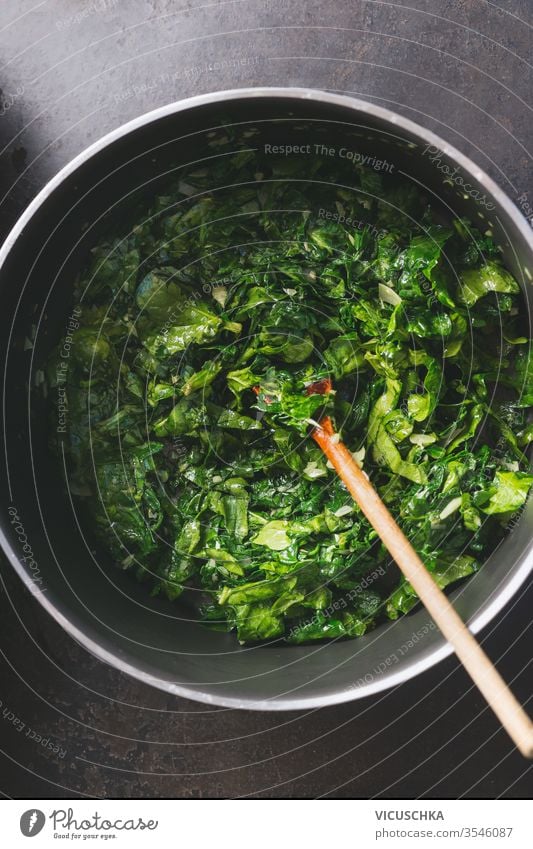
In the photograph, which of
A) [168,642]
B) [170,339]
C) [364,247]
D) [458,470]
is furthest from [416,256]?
[168,642]

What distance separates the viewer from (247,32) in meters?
1.71

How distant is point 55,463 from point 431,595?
3.10 ft

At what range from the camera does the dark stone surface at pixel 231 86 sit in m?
1.70

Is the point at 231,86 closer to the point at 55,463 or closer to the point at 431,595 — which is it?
the point at 55,463
